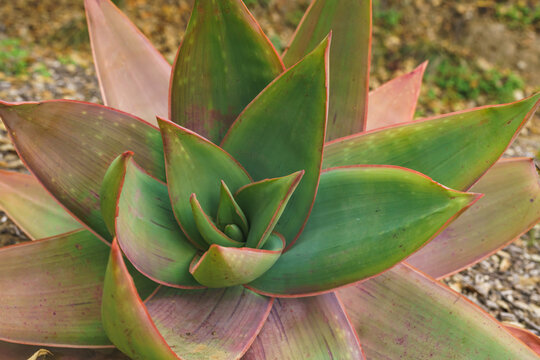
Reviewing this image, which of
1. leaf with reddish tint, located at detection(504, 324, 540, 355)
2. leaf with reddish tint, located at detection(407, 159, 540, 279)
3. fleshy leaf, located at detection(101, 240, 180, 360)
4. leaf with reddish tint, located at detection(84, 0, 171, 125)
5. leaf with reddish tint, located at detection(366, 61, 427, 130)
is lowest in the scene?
leaf with reddish tint, located at detection(504, 324, 540, 355)

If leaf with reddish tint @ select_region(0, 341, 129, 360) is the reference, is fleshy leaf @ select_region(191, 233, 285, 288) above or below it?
above

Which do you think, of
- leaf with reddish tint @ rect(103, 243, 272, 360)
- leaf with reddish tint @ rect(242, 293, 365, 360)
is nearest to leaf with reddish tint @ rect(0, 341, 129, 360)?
leaf with reddish tint @ rect(103, 243, 272, 360)

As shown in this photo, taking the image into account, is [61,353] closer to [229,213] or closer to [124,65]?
[229,213]

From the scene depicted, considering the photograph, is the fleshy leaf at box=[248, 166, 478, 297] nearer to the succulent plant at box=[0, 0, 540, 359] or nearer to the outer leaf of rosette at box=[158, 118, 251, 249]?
the succulent plant at box=[0, 0, 540, 359]

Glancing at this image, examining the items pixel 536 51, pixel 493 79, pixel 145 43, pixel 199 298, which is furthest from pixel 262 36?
pixel 536 51

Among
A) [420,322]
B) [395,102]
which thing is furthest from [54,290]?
[395,102]

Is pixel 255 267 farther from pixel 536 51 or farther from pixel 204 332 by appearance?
pixel 536 51

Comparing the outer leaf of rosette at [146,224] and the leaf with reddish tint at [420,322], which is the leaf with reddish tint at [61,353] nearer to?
the outer leaf of rosette at [146,224]
